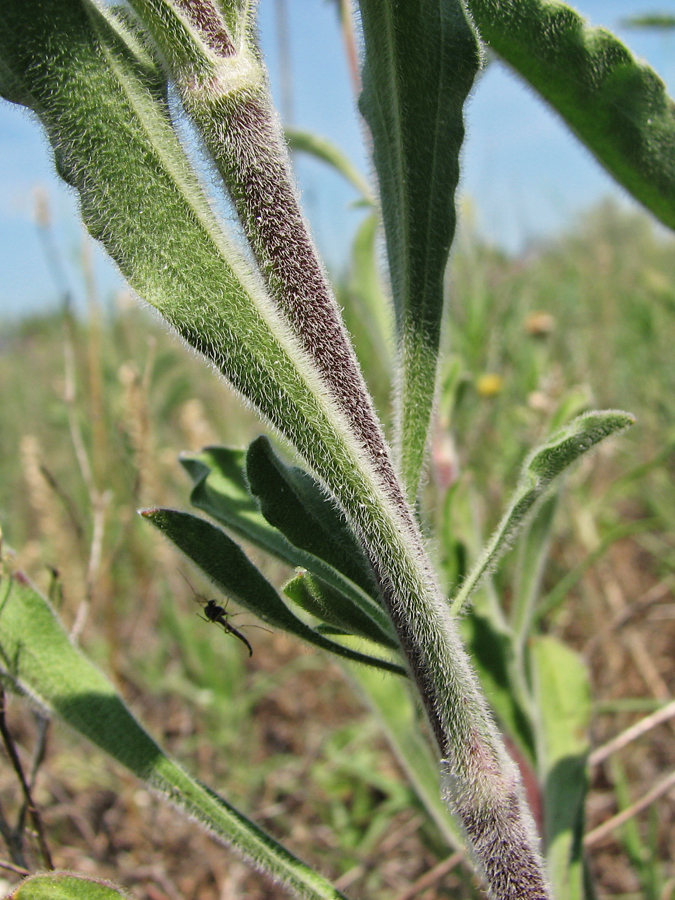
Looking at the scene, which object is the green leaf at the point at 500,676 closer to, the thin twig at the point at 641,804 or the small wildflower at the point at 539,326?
the thin twig at the point at 641,804

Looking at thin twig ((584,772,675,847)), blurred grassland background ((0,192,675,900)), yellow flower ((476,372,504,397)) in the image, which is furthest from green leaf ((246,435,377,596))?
yellow flower ((476,372,504,397))

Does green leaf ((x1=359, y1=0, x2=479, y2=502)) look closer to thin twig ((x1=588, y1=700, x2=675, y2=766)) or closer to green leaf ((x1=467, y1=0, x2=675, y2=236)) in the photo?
green leaf ((x1=467, y1=0, x2=675, y2=236))

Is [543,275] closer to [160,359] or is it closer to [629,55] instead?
[160,359]

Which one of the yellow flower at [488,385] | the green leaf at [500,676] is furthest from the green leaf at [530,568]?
the yellow flower at [488,385]

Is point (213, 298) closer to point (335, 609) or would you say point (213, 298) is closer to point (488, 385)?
point (335, 609)

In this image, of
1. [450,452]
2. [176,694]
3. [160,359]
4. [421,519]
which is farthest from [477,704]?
[160,359]

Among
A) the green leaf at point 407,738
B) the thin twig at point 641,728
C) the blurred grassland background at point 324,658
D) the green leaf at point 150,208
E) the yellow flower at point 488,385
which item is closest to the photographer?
the green leaf at point 150,208
